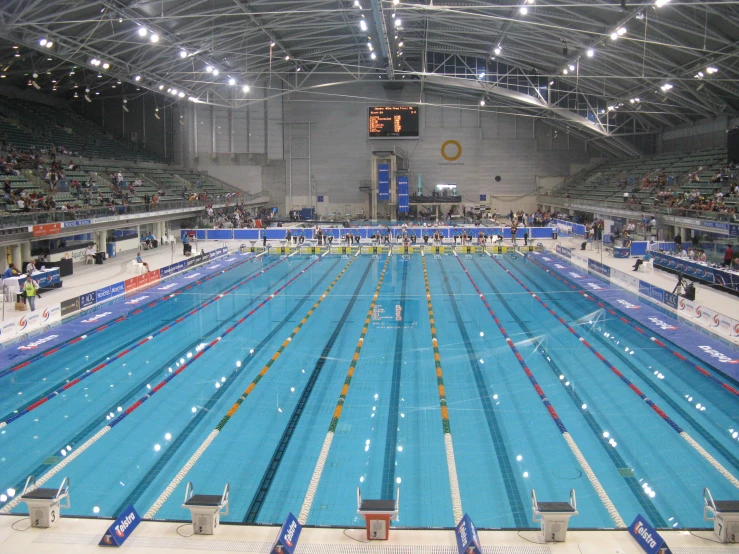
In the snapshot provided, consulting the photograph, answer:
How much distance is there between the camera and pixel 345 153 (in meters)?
44.9

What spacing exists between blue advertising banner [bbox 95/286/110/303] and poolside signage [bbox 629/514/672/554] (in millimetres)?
16029

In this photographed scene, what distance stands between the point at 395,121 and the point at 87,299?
93.7 ft

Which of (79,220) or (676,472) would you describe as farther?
(79,220)

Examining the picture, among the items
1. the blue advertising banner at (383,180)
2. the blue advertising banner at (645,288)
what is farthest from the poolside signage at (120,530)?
the blue advertising banner at (383,180)

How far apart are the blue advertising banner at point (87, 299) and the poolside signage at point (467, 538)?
1440 centimetres

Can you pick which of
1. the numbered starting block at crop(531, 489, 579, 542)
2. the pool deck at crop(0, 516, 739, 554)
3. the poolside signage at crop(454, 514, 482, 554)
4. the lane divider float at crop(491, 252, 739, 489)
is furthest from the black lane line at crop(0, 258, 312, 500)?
the lane divider float at crop(491, 252, 739, 489)

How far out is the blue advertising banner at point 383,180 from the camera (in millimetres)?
42312

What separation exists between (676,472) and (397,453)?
348 centimetres

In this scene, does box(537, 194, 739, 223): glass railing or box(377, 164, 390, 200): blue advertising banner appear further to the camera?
box(377, 164, 390, 200): blue advertising banner

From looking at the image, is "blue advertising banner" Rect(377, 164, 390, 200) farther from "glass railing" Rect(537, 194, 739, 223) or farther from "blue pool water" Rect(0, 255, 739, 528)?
"blue pool water" Rect(0, 255, 739, 528)

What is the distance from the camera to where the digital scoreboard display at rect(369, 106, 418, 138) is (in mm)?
41562

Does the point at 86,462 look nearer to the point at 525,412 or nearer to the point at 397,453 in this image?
the point at 397,453

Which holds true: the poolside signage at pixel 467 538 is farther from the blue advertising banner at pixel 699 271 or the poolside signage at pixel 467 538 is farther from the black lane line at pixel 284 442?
the blue advertising banner at pixel 699 271

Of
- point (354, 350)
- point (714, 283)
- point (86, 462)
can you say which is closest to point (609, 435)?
point (354, 350)
